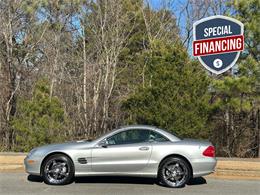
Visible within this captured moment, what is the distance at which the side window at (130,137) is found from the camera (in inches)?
377

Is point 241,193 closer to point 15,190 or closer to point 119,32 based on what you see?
point 15,190

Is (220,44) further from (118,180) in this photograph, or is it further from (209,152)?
(118,180)

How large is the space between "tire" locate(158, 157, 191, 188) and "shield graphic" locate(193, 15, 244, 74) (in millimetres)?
6061

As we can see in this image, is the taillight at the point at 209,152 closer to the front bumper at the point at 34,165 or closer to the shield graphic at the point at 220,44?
the front bumper at the point at 34,165

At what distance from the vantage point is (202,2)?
26547 mm

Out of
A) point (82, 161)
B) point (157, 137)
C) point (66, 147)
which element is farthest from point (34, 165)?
point (157, 137)

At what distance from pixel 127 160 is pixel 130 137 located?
585 millimetres

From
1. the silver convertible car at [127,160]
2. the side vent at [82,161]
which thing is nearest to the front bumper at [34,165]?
the silver convertible car at [127,160]

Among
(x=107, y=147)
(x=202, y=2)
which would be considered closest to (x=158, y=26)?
(x=202, y=2)

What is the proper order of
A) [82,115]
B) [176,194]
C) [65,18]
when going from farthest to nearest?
[65,18] < [82,115] < [176,194]

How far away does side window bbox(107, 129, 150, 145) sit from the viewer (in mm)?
9577

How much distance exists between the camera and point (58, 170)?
9.45m

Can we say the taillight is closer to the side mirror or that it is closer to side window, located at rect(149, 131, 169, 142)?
side window, located at rect(149, 131, 169, 142)

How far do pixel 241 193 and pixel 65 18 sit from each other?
19311 millimetres
